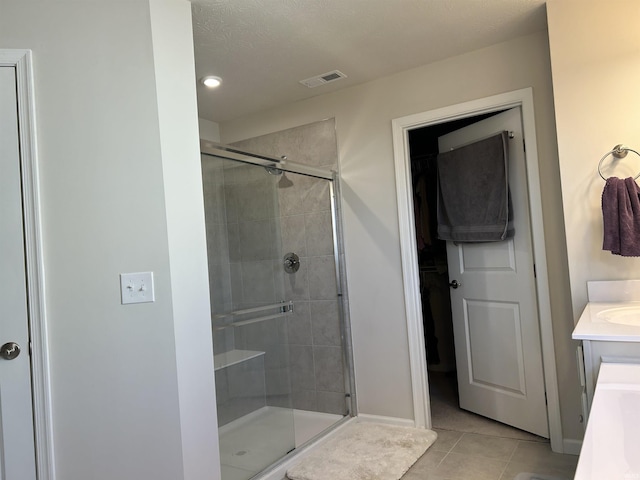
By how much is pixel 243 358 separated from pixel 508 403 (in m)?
1.63

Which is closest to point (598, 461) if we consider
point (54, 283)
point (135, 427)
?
point (135, 427)

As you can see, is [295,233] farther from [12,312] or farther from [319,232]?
[12,312]

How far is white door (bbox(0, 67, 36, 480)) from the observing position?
5.41ft

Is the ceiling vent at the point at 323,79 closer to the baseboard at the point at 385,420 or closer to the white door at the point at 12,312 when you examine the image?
the white door at the point at 12,312

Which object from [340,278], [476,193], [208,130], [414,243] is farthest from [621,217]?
[208,130]

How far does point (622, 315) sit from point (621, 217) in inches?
16.0

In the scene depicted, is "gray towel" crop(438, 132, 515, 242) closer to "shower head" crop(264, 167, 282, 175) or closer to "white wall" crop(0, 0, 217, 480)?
"shower head" crop(264, 167, 282, 175)

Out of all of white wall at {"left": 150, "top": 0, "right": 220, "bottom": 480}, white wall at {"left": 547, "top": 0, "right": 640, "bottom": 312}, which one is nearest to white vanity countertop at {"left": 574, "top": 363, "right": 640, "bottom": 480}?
white wall at {"left": 547, "top": 0, "right": 640, "bottom": 312}

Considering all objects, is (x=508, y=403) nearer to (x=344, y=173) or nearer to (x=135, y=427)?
(x=344, y=173)

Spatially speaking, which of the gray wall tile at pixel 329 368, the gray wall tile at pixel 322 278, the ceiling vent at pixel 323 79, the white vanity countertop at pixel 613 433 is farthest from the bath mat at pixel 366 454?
the ceiling vent at pixel 323 79

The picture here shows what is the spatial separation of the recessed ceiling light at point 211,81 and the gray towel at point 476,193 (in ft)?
4.99

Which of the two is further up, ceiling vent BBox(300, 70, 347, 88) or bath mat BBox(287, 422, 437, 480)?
ceiling vent BBox(300, 70, 347, 88)

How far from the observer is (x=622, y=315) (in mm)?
1800

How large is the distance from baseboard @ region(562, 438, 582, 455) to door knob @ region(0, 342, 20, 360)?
102 inches
